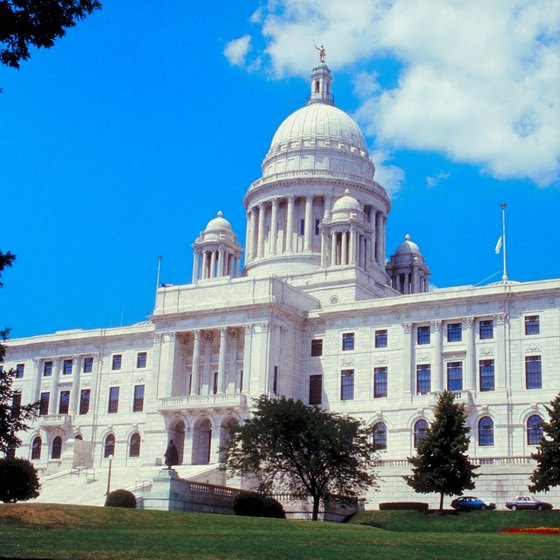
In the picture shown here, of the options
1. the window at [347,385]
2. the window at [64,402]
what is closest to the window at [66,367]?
the window at [64,402]

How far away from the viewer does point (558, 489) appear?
64.8 meters

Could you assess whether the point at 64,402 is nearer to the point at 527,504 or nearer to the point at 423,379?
the point at 423,379

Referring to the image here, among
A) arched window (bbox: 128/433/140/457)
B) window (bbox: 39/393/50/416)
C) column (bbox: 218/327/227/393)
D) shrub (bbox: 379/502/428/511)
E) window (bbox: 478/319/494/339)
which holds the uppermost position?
window (bbox: 478/319/494/339)

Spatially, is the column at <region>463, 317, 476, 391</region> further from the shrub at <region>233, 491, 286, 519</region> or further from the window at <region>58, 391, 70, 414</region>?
the window at <region>58, 391, 70, 414</region>

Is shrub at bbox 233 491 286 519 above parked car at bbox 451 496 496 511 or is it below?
below

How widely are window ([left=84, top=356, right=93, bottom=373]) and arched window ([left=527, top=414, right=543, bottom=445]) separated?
44.3 m

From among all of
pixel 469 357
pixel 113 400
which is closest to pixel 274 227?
pixel 113 400

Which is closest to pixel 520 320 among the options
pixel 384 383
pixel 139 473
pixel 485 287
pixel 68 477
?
pixel 485 287

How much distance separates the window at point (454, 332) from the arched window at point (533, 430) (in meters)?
8.92

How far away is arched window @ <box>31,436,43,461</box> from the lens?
9856cm

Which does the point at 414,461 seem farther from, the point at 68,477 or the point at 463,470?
the point at 68,477

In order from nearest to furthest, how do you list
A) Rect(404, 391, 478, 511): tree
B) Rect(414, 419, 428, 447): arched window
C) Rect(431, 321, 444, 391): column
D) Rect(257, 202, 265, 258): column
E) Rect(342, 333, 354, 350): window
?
1. Rect(404, 391, 478, 511): tree
2. Rect(414, 419, 428, 447): arched window
3. Rect(431, 321, 444, 391): column
4. Rect(342, 333, 354, 350): window
5. Rect(257, 202, 265, 258): column

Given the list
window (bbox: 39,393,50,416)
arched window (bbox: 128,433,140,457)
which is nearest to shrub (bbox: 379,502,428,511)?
arched window (bbox: 128,433,140,457)

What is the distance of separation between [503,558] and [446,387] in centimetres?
4785
